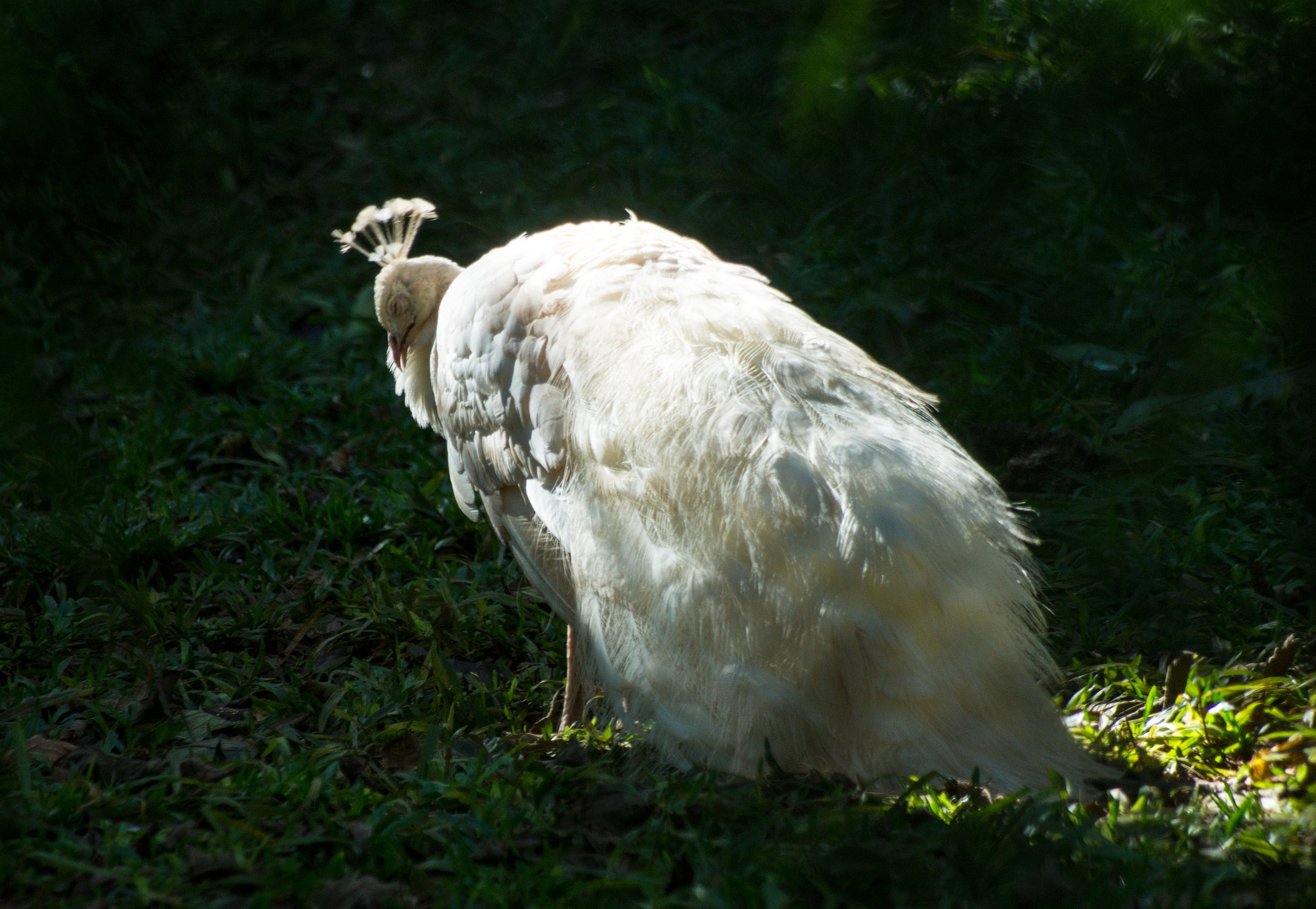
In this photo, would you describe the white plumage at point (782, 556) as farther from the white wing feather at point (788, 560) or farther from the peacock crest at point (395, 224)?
the peacock crest at point (395, 224)

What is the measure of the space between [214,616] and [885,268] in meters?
3.24

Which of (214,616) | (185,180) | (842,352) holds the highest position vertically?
(185,180)

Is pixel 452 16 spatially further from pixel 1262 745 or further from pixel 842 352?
pixel 1262 745

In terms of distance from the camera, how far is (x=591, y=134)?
21.7ft

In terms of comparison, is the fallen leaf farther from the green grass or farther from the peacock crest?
the peacock crest

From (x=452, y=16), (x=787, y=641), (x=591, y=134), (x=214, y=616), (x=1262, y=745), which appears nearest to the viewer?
(x=452, y=16)

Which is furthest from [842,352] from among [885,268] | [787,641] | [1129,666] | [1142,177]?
[885,268]

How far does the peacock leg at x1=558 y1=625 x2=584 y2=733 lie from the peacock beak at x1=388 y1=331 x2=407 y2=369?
1.53 meters

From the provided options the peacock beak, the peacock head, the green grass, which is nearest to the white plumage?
the green grass

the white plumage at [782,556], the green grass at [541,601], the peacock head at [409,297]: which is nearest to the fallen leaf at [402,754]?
the green grass at [541,601]

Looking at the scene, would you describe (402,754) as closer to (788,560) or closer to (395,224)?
(788,560)

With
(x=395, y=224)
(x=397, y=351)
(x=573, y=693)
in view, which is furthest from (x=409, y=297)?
(x=573, y=693)

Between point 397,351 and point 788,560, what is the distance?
2343 mm

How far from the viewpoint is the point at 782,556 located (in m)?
2.45
